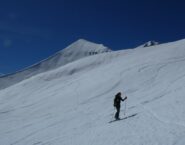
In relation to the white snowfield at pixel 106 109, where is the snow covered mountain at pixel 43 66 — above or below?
above

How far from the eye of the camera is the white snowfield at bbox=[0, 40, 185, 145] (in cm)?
1808

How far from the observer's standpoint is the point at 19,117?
35750mm

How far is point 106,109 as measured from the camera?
28.7 meters

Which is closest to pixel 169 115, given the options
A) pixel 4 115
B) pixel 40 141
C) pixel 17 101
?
pixel 40 141

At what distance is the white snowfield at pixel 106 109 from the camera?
1808 centimetres

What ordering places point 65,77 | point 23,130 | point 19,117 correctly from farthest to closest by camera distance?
point 65,77
point 19,117
point 23,130

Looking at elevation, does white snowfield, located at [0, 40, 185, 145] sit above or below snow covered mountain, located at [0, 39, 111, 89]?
below

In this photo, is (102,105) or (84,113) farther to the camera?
(102,105)

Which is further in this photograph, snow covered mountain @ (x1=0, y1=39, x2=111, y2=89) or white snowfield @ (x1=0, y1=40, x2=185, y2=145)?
snow covered mountain @ (x1=0, y1=39, x2=111, y2=89)

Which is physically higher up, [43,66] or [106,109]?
[43,66]

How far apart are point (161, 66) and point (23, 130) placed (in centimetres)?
2116

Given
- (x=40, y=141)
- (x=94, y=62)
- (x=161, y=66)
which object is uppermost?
(x=94, y=62)

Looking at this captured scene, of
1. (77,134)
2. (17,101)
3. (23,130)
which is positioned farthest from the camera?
(17,101)

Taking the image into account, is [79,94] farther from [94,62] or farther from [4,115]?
[94,62]
